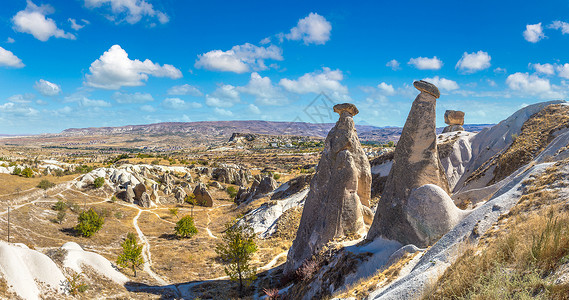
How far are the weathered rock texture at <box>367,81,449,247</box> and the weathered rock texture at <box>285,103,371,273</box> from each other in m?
3.09

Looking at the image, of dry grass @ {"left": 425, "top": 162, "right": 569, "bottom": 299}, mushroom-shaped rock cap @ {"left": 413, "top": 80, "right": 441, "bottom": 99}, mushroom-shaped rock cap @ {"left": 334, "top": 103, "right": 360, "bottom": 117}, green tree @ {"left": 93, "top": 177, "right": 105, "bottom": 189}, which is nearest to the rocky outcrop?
green tree @ {"left": 93, "top": 177, "right": 105, "bottom": 189}

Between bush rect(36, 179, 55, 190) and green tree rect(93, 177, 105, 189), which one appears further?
green tree rect(93, 177, 105, 189)

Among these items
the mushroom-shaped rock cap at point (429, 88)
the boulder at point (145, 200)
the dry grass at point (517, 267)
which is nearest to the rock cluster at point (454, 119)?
the mushroom-shaped rock cap at point (429, 88)

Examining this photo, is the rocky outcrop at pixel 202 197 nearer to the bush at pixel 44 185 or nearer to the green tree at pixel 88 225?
the bush at pixel 44 185

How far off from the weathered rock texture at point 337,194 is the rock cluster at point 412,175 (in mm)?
3046

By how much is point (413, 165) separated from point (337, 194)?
5254 mm

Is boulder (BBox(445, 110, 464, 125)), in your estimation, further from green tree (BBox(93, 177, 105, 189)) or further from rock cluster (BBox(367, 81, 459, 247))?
green tree (BBox(93, 177, 105, 189))

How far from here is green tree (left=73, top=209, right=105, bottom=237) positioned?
3260 cm

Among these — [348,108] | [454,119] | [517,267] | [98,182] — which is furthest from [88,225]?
[454,119]

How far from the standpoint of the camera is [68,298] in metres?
18.0

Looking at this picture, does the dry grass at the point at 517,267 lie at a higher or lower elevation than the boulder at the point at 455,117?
lower

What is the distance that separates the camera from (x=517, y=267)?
228 inches

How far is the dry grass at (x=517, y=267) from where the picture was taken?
202 inches

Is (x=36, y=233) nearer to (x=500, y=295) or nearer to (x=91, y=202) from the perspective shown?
(x=91, y=202)
